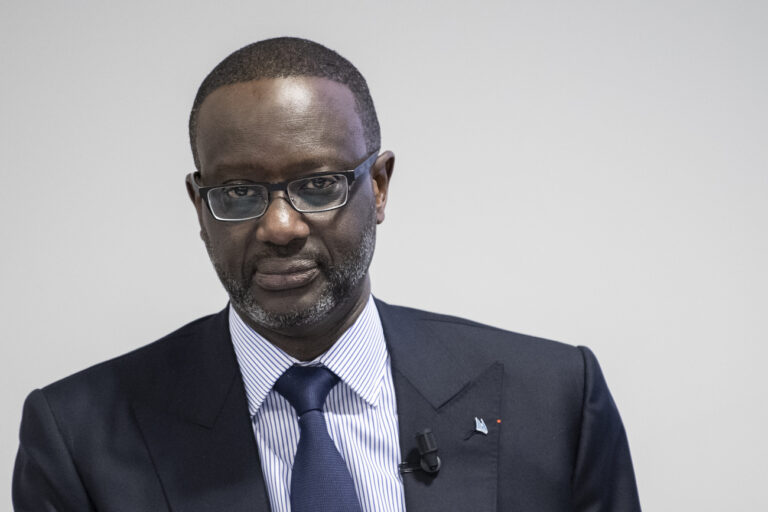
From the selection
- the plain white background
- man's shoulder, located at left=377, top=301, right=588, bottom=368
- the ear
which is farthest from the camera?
the plain white background

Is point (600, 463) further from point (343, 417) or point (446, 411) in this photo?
point (343, 417)

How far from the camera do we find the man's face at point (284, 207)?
6.09 feet

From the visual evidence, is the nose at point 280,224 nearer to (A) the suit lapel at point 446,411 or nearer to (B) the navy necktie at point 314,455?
(B) the navy necktie at point 314,455

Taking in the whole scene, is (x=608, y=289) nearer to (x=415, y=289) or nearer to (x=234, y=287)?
(x=415, y=289)

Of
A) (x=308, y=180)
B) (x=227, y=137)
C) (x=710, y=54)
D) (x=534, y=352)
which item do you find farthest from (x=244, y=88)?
(x=710, y=54)

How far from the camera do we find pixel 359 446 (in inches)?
78.7

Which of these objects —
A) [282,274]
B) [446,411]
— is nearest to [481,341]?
[446,411]

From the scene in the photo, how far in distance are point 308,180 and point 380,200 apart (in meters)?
0.29

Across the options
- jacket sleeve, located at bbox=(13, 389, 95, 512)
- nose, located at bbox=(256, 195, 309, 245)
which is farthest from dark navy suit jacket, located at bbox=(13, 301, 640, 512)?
nose, located at bbox=(256, 195, 309, 245)

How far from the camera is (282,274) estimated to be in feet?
6.14

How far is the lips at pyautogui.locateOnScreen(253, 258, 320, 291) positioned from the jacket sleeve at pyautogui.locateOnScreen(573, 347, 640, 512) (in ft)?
2.57

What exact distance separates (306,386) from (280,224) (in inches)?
Answer: 15.0

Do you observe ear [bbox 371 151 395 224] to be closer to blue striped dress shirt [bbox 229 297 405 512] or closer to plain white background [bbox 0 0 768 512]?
blue striped dress shirt [bbox 229 297 405 512]

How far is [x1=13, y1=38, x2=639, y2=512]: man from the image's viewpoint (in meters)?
1.88
